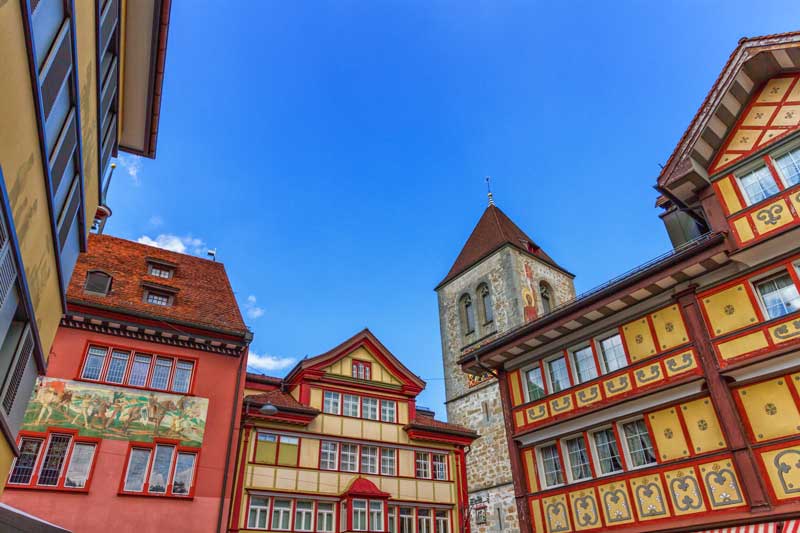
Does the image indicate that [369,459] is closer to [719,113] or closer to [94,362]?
[94,362]

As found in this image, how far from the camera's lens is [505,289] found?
38.6 meters

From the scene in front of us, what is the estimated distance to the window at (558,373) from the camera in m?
16.5

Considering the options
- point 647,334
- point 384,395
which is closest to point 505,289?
point 384,395

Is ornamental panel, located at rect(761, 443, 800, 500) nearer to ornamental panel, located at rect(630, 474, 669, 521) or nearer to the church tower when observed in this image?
ornamental panel, located at rect(630, 474, 669, 521)

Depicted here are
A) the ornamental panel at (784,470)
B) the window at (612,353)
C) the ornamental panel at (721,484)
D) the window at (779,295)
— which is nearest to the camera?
the ornamental panel at (784,470)

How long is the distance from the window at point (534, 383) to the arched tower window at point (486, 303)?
21445 millimetres

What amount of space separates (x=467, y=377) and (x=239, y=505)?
21353 mm

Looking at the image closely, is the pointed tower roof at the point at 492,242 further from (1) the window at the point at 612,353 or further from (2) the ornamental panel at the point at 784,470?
(2) the ornamental panel at the point at 784,470

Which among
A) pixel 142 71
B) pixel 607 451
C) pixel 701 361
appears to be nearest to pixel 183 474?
pixel 142 71

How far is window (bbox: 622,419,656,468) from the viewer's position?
14.0m

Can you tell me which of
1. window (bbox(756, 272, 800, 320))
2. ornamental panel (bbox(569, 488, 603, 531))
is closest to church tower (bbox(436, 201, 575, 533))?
ornamental panel (bbox(569, 488, 603, 531))

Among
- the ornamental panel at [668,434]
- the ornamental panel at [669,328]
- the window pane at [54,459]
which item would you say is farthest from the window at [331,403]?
the ornamental panel at [669,328]

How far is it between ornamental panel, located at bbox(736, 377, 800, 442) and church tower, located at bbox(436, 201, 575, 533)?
793 inches

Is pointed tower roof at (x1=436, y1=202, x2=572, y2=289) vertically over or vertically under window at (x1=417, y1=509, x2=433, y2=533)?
over
